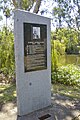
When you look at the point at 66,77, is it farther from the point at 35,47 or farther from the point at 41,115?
the point at 35,47

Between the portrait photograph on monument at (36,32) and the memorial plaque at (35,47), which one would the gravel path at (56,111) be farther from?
the portrait photograph on monument at (36,32)

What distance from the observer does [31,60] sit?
359cm

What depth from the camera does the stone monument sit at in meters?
3.40

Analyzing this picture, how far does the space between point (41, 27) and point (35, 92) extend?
50.6 inches

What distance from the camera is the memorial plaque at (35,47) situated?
349 centimetres

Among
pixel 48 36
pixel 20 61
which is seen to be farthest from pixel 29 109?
pixel 48 36

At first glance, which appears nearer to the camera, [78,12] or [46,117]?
[46,117]

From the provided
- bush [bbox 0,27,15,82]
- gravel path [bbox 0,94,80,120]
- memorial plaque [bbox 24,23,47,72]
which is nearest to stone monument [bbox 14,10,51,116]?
memorial plaque [bbox 24,23,47,72]

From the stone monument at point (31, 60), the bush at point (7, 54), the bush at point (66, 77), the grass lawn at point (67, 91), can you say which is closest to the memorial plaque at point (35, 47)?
the stone monument at point (31, 60)

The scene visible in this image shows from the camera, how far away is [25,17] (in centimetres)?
343

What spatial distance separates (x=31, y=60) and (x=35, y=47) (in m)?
0.26

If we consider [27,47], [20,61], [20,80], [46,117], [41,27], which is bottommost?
[46,117]

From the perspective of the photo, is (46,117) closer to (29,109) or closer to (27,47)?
(29,109)

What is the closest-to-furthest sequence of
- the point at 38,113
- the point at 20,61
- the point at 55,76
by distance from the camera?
1. the point at 20,61
2. the point at 38,113
3. the point at 55,76
